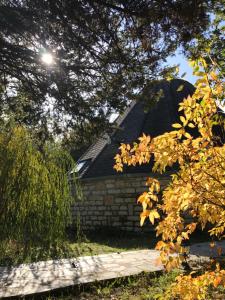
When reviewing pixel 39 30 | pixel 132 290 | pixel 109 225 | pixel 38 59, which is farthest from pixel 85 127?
pixel 109 225

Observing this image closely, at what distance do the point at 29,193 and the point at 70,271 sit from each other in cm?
209

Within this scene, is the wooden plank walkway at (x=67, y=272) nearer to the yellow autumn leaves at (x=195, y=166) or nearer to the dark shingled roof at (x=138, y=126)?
the yellow autumn leaves at (x=195, y=166)

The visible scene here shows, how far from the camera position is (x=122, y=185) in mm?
12336

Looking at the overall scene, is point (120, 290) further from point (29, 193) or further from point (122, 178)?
point (122, 178)

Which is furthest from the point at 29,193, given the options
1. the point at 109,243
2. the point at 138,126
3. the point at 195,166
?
the point at 138,126

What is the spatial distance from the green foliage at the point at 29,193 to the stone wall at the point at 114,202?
21.0 feet

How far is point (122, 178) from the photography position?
12.3 m

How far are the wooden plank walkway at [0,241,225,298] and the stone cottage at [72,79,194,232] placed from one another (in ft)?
13.8

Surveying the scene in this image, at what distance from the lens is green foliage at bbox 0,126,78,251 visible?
15.0 feet

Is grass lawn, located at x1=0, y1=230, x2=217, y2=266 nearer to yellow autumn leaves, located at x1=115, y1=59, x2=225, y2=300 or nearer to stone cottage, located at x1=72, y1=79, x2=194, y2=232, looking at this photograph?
stone cottage, located at x1=72, y1=79, x2=194, y2=232

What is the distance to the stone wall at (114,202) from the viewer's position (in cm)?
1186

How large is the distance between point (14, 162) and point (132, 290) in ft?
8.33

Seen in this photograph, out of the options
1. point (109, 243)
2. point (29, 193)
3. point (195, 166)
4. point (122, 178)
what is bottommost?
point (109, 243)

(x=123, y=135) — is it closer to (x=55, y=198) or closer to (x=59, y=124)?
(x=59, y=124)
